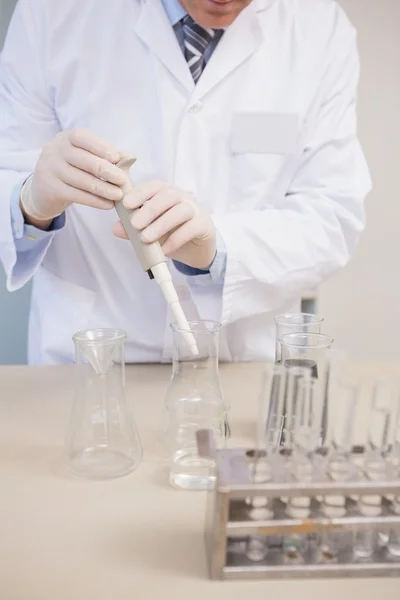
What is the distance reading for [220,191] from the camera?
1.29m

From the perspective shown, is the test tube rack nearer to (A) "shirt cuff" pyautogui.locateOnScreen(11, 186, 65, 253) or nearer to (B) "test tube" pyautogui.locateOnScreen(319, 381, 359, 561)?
(B) "test tube" pyautogui.locateOnScreen(319, 381, 359, 561)

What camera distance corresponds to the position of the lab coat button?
4.13ft

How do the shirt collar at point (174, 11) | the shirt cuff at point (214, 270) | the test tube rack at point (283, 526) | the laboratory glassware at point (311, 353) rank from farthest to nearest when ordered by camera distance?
1. the shirt collar at point (174, 11)
2. the shirt cuff at point (214, 270)
3. the laboratory glassware at point (311, 353)
4. the test tube rack at point (283, 526)

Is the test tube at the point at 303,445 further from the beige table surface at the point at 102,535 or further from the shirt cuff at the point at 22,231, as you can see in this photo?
the shirt cuff at the point at 22,231

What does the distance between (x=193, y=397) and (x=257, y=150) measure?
57 cm

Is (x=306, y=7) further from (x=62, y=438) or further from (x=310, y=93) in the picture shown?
(x=62, y=438)

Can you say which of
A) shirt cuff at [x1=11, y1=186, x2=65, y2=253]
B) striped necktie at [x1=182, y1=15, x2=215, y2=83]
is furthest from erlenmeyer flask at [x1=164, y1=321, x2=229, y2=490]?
striped necktie at [x1=182, y1=15, x2=215, y2=83]

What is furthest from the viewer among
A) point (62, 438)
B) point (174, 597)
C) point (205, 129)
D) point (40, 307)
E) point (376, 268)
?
point (376, 268)

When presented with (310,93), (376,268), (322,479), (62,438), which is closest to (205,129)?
(310,93)

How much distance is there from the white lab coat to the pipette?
268 mm

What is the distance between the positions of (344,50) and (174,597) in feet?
3.60

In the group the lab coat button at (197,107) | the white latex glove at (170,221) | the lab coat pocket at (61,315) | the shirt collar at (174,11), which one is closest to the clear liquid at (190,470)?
the white latex glove at (170,221)

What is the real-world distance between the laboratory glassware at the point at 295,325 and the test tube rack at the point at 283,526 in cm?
30

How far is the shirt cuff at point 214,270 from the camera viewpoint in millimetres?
1168
